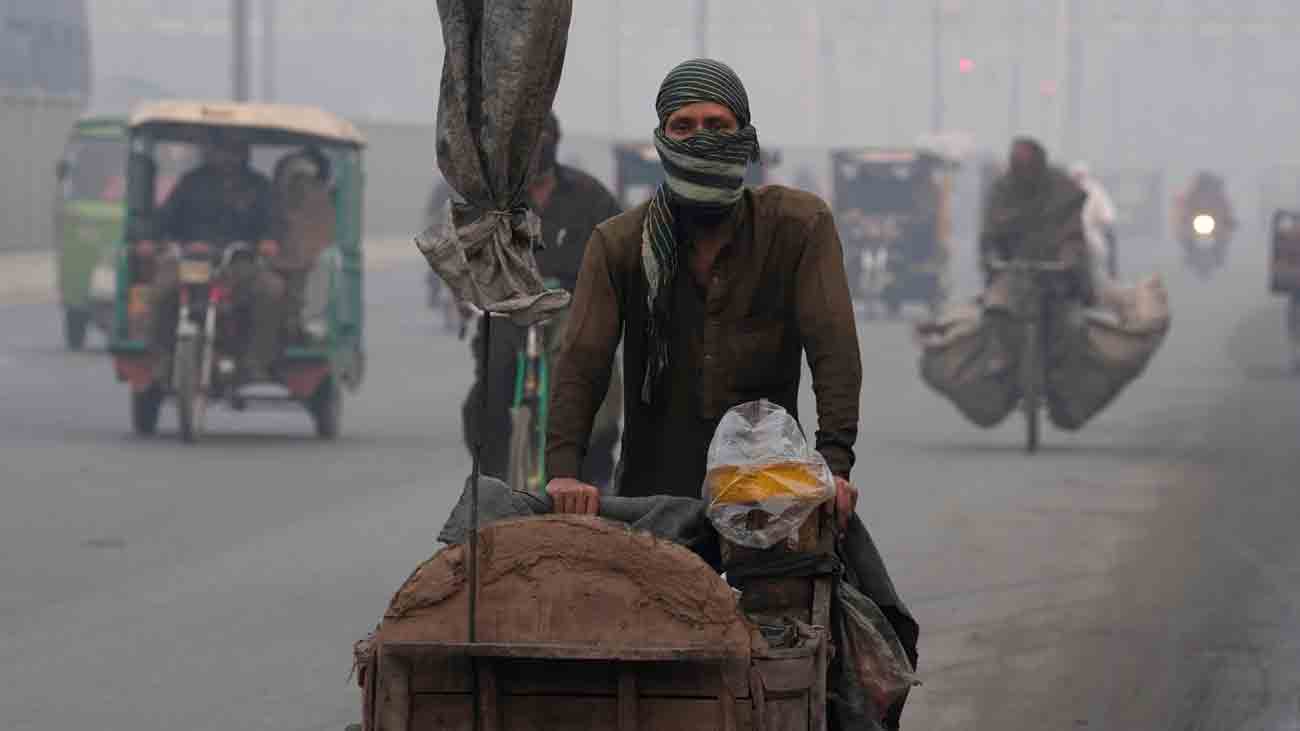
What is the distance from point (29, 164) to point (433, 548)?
96.4 feet

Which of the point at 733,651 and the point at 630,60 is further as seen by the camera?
the point at 630,60

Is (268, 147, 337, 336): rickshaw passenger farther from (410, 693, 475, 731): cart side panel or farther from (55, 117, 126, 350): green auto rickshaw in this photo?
(410, 693, 475, 731): cart side panel

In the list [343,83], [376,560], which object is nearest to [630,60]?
[343,83]

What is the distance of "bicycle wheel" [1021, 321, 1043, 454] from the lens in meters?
17.5

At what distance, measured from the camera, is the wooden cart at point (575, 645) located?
4918 millimetres

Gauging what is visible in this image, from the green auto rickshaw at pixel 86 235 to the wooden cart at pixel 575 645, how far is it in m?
21.5

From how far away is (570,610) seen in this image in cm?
498

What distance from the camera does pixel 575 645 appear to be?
4883mm

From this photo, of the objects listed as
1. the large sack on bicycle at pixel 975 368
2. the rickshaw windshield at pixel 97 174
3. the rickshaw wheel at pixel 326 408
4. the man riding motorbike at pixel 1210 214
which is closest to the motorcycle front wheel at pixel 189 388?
the rickshaw wheel at pixel 326 408

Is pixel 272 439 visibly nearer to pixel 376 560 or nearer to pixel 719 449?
pixel 376 560

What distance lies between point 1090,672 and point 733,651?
4425 millimetres

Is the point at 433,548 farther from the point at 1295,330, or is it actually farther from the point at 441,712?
the point at 1295,330

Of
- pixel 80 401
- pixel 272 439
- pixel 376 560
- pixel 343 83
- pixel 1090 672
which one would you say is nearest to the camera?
pixel 1090 672

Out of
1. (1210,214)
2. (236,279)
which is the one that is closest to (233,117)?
(236,279)
